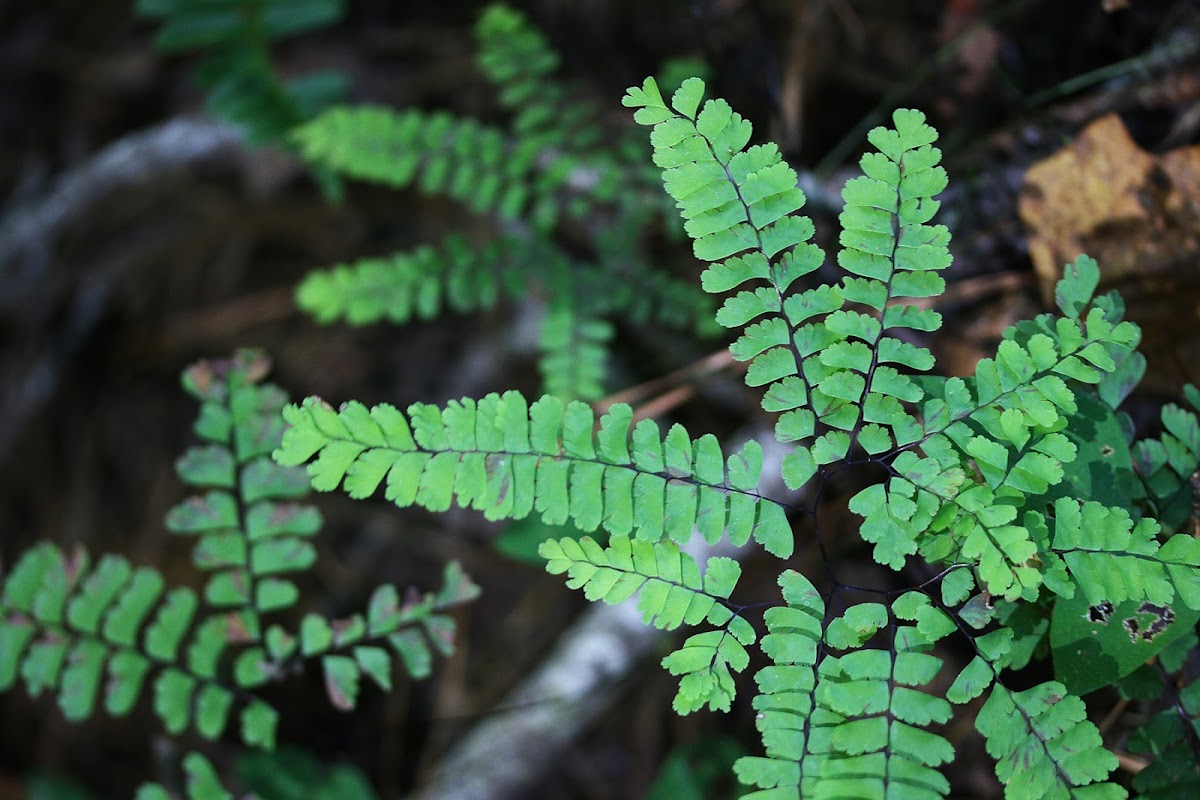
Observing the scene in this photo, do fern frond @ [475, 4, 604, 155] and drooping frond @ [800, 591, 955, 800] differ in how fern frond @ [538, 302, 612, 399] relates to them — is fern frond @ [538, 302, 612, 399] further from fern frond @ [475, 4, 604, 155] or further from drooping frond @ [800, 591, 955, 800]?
drooping frond @ [800, 591, 955, 800]

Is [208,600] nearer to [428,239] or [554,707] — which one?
[554,707]

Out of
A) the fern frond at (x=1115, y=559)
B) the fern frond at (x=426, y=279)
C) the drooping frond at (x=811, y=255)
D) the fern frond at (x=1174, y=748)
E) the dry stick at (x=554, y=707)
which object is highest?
the drooping frond at (x=811, y=255)

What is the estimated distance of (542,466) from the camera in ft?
4.25

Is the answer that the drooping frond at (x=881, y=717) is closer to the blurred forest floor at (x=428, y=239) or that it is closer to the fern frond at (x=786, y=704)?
the fern frond at (x=786, y=704)

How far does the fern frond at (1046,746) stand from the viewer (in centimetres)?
116

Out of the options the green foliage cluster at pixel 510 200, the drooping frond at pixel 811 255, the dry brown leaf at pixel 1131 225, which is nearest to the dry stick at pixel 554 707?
the green foliage cluster at pixel 510 200

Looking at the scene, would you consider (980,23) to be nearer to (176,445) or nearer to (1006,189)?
(1006,189)

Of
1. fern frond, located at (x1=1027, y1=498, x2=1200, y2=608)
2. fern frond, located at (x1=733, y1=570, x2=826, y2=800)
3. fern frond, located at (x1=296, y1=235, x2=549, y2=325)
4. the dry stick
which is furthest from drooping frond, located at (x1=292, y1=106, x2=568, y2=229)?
fern frond, located at (x1=1027, y1=498, x2=1200, y2=608)

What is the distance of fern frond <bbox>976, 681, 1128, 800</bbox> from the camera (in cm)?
116

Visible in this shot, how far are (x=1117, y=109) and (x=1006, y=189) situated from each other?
27cm

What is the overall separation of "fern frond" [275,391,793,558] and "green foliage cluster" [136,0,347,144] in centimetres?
158

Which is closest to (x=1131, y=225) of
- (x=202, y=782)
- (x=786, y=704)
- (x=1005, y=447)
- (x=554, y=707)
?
(x=1005, y=447)

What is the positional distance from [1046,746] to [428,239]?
2602mm

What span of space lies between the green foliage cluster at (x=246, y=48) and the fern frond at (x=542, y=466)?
1.58m
